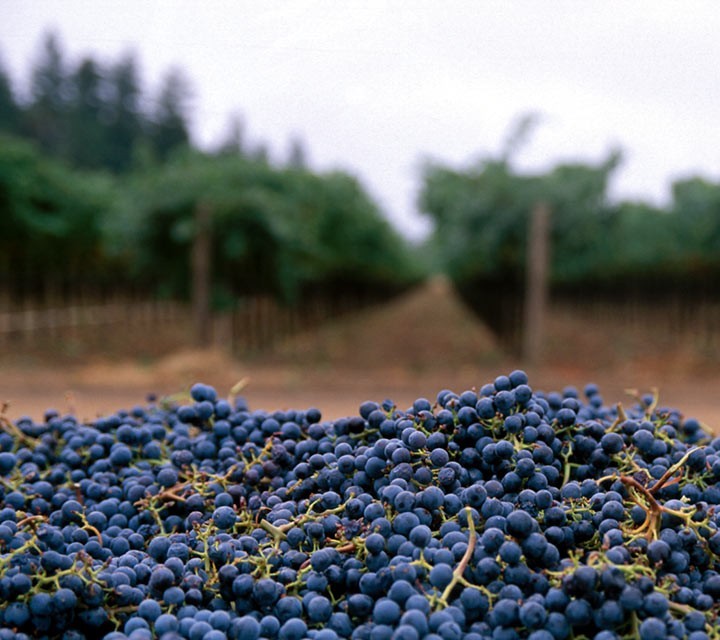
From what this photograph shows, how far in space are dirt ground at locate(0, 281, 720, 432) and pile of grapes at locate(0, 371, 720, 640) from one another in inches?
96.5

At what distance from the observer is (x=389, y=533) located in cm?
98

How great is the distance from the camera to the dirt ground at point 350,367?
21.1 ft

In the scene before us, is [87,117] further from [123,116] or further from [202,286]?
[202,286]

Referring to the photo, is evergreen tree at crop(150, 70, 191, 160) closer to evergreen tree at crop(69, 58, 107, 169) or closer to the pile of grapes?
evergreen tree at crop(69, 58, 107, 169)

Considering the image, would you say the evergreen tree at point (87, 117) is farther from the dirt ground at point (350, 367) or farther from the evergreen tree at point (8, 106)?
the dirt ground at point (350, 367)

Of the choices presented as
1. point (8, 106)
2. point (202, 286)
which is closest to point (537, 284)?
point (202, 286)

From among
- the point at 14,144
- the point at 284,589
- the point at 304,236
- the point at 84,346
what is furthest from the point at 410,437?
the point at 14,144

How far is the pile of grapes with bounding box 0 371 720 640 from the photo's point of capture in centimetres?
87

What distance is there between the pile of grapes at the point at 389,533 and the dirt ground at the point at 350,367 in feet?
8.04

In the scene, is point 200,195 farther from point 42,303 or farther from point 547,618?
point 547,618

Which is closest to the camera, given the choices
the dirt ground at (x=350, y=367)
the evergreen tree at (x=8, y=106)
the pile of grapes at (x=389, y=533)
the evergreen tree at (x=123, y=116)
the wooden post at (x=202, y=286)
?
the pile of grapes at (x=389, y=533)

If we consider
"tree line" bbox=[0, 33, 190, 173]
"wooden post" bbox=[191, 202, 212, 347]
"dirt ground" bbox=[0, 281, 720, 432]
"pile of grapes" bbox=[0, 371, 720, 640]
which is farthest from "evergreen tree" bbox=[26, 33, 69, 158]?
"pile of grapes" bbox=[0, 371, 720, 640]

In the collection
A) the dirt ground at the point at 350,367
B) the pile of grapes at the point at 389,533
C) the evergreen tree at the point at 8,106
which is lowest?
the dirt ground at the point at 350,367

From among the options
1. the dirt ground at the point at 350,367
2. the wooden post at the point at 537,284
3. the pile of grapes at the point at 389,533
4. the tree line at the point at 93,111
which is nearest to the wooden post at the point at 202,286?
the dirt ground at the point at 350,367
